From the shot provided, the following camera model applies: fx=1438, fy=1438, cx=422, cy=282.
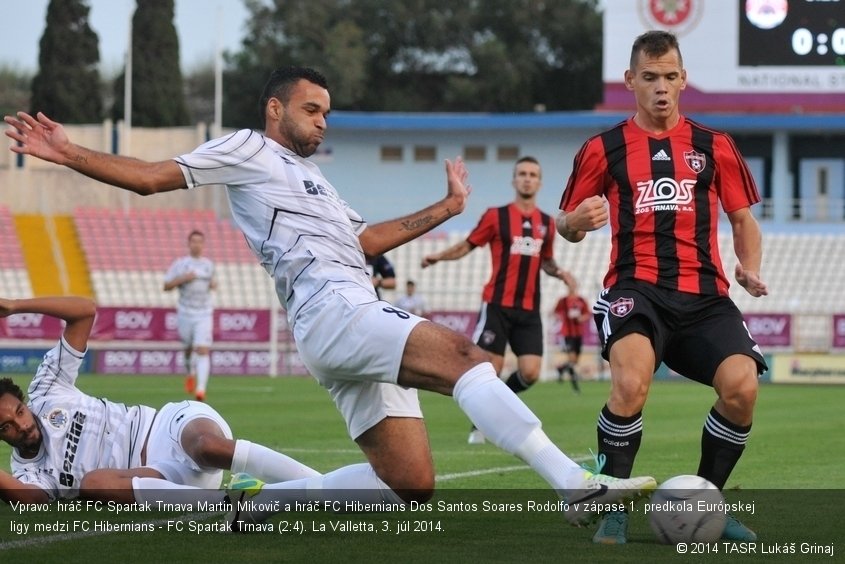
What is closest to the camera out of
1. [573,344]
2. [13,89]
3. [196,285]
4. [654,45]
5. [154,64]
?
[654,45]

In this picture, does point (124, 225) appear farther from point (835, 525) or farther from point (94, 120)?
point (835, 525)

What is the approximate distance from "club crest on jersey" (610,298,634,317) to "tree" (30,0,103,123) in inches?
1876

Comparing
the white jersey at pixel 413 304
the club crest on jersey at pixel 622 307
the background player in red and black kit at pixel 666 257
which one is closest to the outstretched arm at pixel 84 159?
the background player in red and black kit at pixel 666 257

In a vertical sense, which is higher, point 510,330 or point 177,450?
point 177,450

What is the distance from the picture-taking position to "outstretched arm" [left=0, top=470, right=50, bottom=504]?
7.02 meters

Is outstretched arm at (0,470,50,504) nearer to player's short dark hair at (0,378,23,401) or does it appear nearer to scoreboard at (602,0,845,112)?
player's short dark hair at (0,378,23,401)

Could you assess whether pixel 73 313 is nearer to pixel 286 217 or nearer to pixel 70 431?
pixel 70 431

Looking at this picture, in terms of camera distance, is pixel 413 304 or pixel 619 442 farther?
pixel 413 304

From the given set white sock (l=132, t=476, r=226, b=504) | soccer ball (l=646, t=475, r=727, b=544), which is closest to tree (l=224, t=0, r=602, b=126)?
white sock (l=132, t=476, r=226, b=504)

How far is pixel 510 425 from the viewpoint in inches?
210

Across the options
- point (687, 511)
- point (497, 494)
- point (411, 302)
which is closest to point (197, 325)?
point (411, 302)

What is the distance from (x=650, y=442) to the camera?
1255 centimetres

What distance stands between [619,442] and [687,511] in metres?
0.48

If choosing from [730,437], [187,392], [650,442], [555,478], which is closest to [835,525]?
[730,437]
